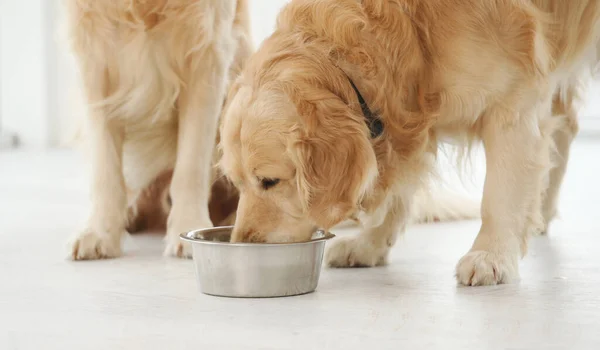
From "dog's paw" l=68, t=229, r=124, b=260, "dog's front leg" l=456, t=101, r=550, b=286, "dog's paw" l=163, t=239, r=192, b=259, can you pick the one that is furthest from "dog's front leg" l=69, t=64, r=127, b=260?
"dog's front leg" l=456, t=101, r=550, b=286

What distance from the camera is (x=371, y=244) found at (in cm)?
241

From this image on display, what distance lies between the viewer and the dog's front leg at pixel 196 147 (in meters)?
2.58

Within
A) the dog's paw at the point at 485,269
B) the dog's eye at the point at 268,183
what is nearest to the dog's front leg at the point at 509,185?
the dog's paw at the point at 485,269

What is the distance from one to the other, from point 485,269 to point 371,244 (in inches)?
17.4

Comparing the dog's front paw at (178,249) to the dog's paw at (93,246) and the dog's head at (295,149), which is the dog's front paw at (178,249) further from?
the dog's head at (295,149)

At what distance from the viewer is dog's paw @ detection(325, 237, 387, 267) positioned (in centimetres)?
239

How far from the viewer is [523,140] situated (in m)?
2.11

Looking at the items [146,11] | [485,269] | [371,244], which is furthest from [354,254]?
[146,11]

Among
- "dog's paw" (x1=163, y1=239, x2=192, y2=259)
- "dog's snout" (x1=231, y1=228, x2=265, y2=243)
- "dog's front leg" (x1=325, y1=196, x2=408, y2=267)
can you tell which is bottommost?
"dog's paw" (x1=163, y1=239, x2=192, y2=259)

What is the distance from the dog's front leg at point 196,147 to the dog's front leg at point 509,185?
88 cm

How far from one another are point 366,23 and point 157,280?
2.72 ft

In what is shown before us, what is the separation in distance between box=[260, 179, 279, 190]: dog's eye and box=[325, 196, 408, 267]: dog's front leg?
52 centimetres

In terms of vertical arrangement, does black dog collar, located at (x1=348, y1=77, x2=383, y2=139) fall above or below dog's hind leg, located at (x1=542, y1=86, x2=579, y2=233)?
above

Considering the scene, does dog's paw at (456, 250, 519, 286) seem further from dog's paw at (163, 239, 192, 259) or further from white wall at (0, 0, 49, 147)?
white wall at (0, 0, 49, 147)
